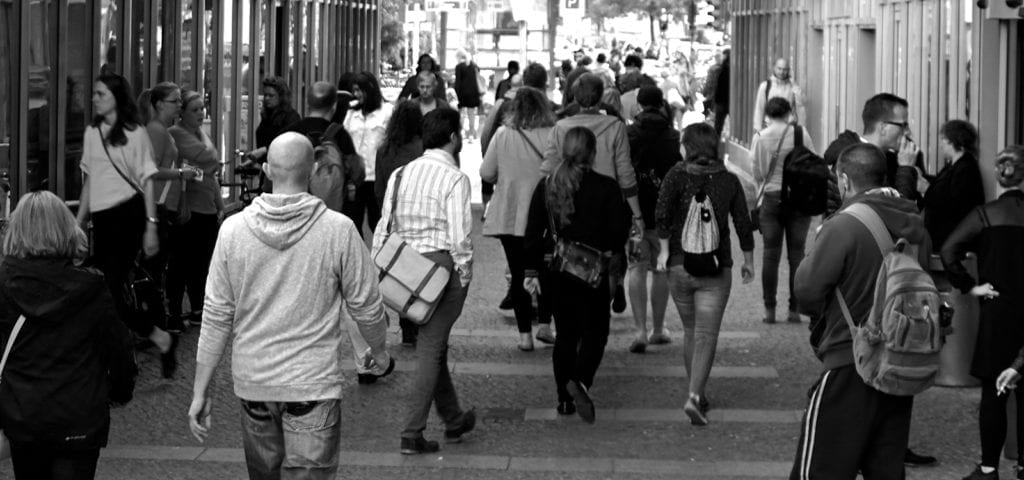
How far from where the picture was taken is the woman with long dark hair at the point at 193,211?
11.8m

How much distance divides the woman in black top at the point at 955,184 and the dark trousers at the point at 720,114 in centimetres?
2231

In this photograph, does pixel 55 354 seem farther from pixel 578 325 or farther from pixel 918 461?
pixel 918 461

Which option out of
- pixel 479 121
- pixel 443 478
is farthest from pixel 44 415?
pixel 479 121

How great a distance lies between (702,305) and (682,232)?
15.3 inches

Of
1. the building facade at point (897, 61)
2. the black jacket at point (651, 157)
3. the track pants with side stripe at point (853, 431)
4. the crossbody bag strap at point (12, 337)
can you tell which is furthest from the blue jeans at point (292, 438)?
the building facade at point (897, 61)

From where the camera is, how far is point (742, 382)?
10.6 m

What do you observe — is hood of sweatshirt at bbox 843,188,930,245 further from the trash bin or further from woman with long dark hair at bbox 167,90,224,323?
woman with long dark hair at bbox 167,90,224,323

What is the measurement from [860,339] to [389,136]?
5140mm

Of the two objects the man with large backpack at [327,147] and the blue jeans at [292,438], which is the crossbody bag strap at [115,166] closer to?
the man with large backpack at [327,147]

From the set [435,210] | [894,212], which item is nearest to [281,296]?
[894,212]

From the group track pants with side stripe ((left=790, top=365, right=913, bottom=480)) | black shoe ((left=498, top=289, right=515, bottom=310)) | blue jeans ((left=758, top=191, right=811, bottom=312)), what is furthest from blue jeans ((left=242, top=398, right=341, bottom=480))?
black shoe ((left=498, top=289, right=515, bottom=310))

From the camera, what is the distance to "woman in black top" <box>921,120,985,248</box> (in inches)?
359

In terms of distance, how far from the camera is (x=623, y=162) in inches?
428

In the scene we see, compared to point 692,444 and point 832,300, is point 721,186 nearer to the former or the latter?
point 692,444
